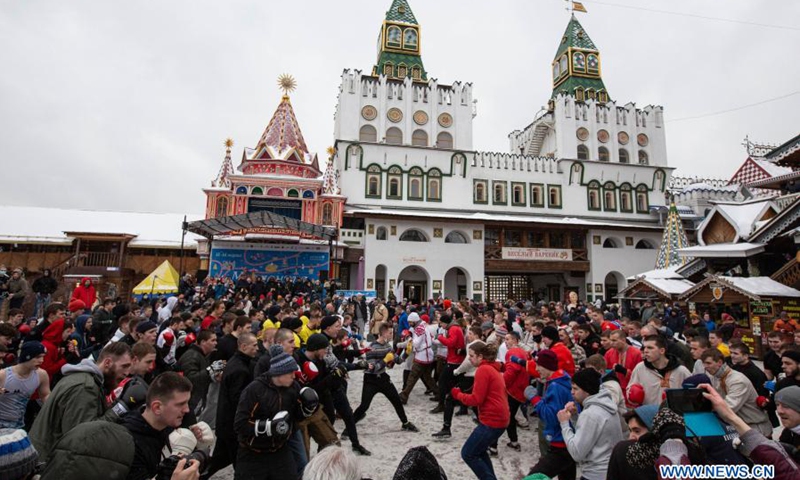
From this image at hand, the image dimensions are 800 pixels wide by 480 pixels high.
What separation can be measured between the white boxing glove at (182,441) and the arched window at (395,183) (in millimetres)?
26670

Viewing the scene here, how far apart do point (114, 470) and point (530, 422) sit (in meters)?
6.68

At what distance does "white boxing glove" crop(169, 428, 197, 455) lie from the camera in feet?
8.32

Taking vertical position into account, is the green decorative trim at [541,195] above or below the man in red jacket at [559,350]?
above

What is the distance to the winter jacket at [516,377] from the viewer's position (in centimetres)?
566

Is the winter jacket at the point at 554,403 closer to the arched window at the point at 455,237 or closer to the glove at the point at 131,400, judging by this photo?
the glove at the point at 131,400

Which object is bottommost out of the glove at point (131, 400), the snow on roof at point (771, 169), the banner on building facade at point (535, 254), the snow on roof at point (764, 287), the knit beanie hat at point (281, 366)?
the glove at point (131, 400)

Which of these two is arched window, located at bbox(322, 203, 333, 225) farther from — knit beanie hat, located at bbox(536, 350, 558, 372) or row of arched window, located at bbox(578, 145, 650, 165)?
knit beanie hat, located at bbox(536, 350, 558, 372)

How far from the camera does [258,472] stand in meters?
3.25

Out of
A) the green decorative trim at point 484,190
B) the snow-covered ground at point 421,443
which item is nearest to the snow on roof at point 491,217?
the green decorative trim at point 484,190

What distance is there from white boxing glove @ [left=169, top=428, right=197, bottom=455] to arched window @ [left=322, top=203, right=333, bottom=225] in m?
23.8

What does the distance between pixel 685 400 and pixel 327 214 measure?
973 inches

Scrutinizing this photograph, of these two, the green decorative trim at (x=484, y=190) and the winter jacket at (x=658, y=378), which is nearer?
the winter jacket at (x=658, y=378)

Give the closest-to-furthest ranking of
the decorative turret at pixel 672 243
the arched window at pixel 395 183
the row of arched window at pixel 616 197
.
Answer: the decorative turret at pixel 672 243, the arched window at pixel 395 183, the row of arched window at pixel 616 197

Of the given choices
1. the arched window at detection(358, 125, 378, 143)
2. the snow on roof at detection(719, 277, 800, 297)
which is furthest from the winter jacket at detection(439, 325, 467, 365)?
the arched window at detection(358, 125, 378, 143)
